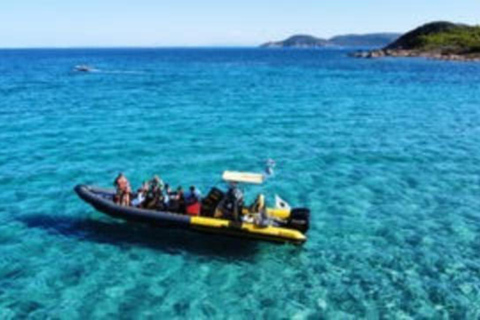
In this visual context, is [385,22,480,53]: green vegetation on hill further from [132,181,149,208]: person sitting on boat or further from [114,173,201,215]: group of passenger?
[132,181,149,208]: person sitting on boat

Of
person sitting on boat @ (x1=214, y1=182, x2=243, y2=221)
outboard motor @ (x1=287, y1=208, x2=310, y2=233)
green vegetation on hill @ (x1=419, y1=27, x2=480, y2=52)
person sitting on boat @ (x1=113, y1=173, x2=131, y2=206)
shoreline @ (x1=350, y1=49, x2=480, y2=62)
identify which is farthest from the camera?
green vegetation on hill @ (x1=419, y1=27, x2=480, y2=52)

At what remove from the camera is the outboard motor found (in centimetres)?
1455

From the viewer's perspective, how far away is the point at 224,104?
40.7 m

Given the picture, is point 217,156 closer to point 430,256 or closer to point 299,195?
point 299,195

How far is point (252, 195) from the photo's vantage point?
19125 millimetres

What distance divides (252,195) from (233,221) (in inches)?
177

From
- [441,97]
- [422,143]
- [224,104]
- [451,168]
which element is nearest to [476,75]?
[441,97]

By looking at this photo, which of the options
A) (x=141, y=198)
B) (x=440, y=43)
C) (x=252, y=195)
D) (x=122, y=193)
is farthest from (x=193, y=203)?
(x=440, y=43)

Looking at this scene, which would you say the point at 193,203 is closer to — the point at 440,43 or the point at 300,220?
the point at 300,220

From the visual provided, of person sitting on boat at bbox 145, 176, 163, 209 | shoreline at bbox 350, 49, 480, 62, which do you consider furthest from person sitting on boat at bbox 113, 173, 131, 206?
shoreline at bbox 350, 49, 480, 62

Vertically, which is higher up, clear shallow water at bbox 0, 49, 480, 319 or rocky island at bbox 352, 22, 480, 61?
rocky island at bbox 352, 22, 480, 61

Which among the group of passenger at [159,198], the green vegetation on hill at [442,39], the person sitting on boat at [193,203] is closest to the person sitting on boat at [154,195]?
the group of passenger at [159,198]

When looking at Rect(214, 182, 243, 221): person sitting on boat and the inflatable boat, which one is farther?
Rect(214, 182, 243, 221): person sitting on boat

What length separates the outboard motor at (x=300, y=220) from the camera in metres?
14.6
